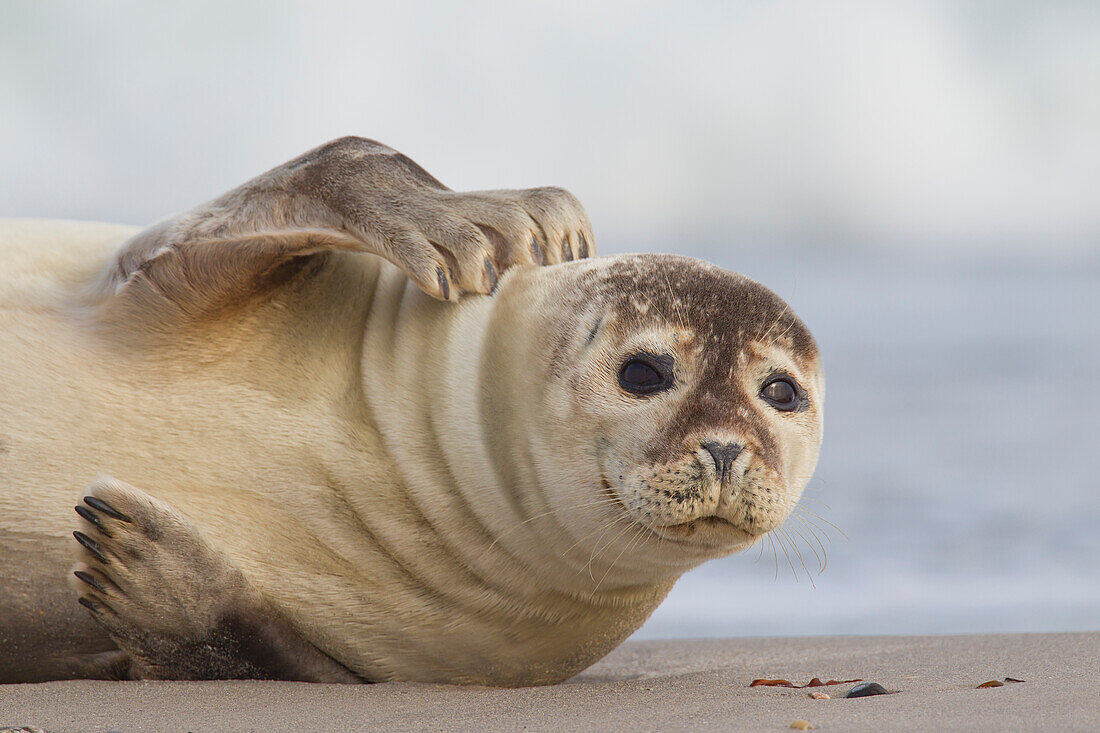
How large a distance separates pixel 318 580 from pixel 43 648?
70cm

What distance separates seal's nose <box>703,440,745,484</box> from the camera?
2.97 meters

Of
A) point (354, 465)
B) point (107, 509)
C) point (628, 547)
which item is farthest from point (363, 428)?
point (628, 547)

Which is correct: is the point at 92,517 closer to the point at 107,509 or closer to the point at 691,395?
the point at 107,509

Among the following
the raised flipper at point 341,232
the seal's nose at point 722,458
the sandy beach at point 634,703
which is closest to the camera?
the sandy beach at point 634,703

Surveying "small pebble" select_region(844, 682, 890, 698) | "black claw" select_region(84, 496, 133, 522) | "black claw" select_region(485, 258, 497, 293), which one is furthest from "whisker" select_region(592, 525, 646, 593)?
"black claw" select_region(84, 496, 133, 522)

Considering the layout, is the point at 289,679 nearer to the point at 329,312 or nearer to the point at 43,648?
the point at 43,648

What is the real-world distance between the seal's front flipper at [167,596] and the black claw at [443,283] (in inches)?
34.2

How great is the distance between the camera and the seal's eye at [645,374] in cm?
318

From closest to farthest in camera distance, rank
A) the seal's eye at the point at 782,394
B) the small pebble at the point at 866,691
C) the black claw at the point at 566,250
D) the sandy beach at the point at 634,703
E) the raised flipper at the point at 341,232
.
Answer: the sandy beach at the point at 634,703 → the small pebble at the point at 866,691 → the seal's eye at the point at 782,394 → the raised flipper at the point at 341,232 → the black claw at the point at 566,250

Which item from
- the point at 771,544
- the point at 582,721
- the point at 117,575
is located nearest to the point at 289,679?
the point at 117,575

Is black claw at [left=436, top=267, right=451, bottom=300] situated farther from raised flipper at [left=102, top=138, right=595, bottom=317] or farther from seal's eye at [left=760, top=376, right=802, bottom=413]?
seal's eye at [left=760, top=376, right=802, bottom=413]

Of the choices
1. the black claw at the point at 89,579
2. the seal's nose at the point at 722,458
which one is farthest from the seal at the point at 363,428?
the seal's nose at the point at 722,458

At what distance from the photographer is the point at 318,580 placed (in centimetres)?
341

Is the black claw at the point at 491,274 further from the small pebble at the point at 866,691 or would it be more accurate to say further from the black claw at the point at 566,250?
the small pebble at the point at 866,691
